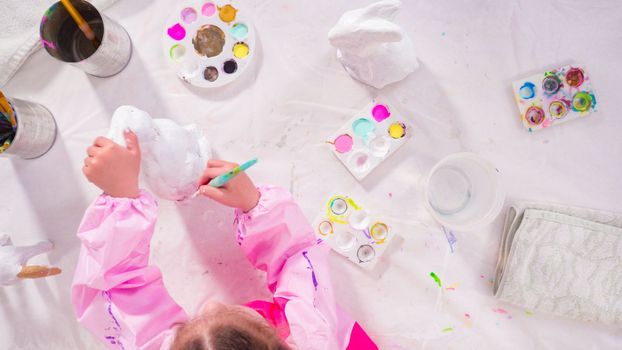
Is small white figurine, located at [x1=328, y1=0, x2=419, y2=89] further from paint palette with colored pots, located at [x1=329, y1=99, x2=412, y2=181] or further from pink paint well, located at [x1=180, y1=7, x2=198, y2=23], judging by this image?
pink paint well, located at [x1=180, y1=7, x2=198, y2=23]

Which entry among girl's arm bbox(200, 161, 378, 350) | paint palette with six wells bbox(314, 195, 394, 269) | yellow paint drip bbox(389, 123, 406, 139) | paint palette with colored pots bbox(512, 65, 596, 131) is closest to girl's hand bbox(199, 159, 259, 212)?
girl's arm bbox(200, 161, 378, 350)

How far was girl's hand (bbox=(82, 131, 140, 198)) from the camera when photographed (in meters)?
0.56

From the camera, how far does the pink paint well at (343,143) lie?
0.70 meters

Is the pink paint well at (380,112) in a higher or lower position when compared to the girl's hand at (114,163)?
lower

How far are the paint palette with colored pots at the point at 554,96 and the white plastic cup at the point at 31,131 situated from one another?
717mm

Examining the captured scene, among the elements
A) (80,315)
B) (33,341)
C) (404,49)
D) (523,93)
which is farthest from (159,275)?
(523,93)

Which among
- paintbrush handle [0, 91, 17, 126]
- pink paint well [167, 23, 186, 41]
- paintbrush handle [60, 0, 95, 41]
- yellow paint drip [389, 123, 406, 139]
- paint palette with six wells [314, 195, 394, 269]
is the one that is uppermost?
paintbrush handle [60, 0, 95, 41]

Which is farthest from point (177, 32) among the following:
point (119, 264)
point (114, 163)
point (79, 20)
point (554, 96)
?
point (554, 96)

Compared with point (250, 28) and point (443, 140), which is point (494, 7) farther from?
point (250, 28)

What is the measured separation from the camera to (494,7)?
71 cm

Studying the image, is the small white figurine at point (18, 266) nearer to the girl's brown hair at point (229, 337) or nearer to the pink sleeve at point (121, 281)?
the pink sleeve at point (121, 281)

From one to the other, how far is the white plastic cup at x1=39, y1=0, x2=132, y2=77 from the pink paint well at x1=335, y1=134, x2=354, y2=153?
0.35m

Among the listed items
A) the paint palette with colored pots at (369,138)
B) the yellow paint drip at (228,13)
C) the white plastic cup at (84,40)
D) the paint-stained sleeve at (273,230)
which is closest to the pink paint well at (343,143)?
the paint palette with colored pots at (369,138)

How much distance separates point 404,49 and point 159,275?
0.47 m
